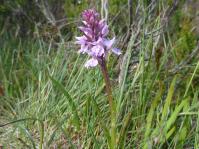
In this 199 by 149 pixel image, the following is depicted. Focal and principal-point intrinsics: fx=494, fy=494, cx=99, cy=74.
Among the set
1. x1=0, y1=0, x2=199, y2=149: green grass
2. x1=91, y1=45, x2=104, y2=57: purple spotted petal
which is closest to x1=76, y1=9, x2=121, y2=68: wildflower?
x1=91, y1=45, x2=104, y2=57: purple spotted petal

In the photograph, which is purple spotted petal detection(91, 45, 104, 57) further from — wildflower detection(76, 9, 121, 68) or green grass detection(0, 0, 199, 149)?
green grass detection(0, 0, 199, 149)

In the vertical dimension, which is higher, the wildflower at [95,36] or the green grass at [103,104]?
the wildflower at [95,36]

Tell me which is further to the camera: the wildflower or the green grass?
the green grass

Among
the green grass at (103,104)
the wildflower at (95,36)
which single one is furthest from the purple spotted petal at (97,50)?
the green grass at (103,104)

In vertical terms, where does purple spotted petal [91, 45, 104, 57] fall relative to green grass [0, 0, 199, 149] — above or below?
above

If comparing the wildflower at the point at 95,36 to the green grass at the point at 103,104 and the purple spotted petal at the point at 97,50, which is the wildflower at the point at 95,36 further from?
the green grass at the point at 103,104

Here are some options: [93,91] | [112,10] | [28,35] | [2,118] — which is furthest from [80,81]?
[28,35]

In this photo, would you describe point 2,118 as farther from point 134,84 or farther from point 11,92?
point 134,84

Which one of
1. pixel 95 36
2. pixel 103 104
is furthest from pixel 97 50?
pixel 103 104
